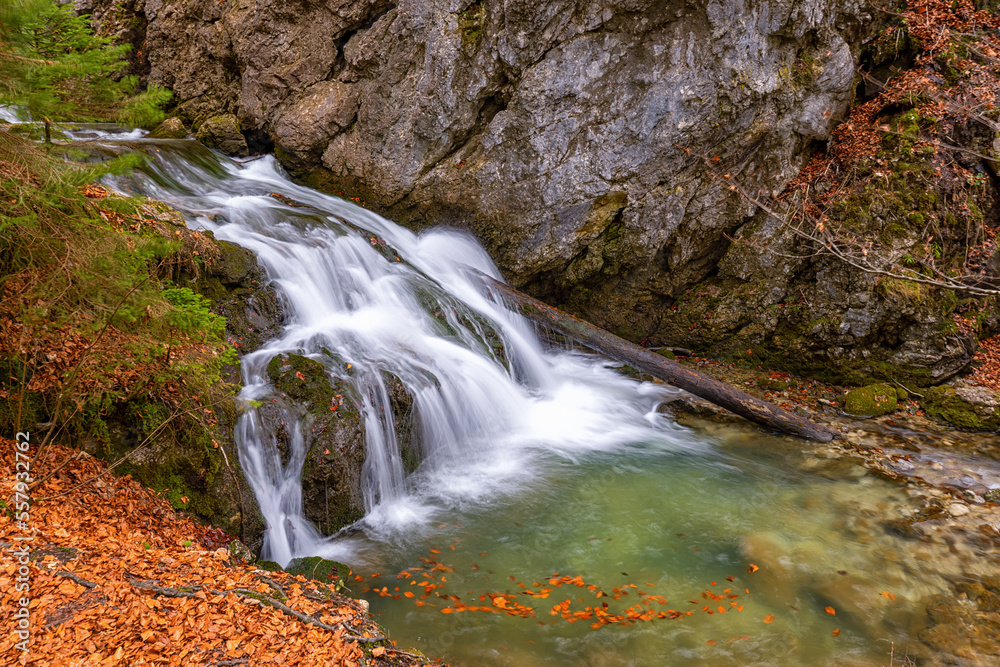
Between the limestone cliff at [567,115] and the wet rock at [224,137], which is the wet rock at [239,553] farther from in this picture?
the wet rock at [224,137]

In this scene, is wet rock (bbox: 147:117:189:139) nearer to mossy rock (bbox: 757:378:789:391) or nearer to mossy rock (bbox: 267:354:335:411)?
mossy rock (bbox: 267:354:335:411)

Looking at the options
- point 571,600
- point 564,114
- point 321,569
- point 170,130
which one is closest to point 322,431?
point 321,569

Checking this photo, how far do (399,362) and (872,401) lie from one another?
7575mm

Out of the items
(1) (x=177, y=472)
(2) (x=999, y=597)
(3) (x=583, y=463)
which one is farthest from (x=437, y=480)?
(2) (x=999, y=597)

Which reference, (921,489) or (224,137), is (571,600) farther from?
(224,137)

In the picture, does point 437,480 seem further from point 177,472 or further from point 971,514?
point 971,514

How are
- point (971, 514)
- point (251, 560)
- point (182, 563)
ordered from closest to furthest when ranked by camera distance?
1. point (182, 563)
2. point (251, 560)
3. point (971, 514)

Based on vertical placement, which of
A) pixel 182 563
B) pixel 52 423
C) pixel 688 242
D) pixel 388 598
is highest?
pixel 688 242

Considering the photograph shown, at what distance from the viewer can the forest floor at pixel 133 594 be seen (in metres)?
3.16

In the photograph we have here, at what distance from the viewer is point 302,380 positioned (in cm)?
629

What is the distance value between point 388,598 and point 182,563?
1.83 m

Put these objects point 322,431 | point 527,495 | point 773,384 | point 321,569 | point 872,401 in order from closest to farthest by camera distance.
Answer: point 321,569, point 322,431, point 527,495, point 872,401, point 773,384

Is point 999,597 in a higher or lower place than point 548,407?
lower

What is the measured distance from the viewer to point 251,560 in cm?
493
